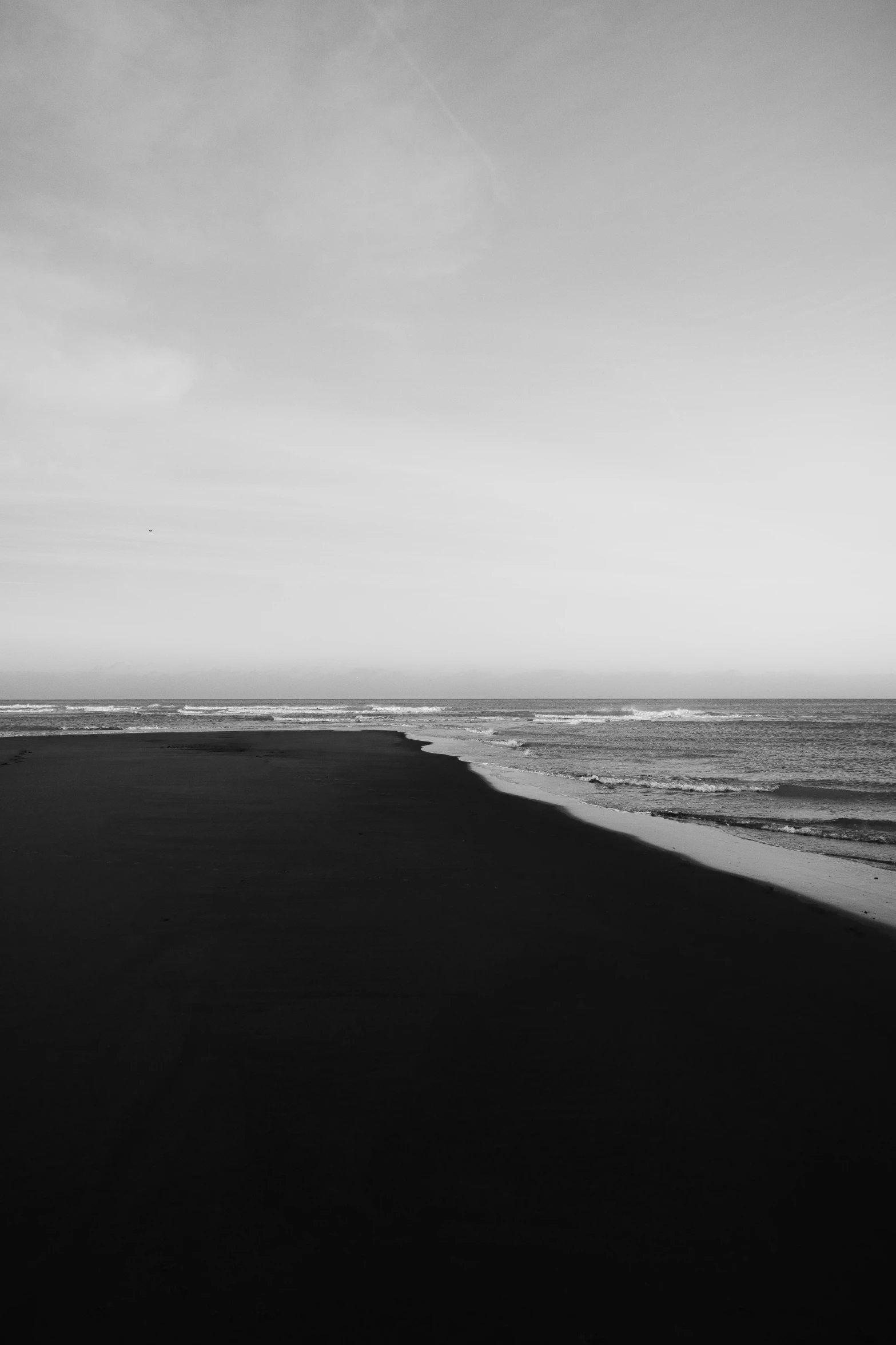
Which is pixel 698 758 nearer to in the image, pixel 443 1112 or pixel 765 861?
pixel 765 861

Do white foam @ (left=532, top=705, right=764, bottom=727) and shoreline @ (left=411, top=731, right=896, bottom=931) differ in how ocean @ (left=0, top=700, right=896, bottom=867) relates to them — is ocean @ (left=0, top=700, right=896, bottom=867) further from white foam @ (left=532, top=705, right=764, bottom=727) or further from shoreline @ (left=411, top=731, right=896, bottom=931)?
shoreline @ (left=411, top=731, right=896, bottom=931)

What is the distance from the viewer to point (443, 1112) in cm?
312

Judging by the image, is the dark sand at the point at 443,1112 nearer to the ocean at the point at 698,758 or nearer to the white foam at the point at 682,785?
the ocean at the point at 698,758

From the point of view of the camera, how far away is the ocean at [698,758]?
1159cm

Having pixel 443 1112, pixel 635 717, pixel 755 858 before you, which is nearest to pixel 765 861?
pixel 755 858

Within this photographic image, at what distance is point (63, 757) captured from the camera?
806 inches

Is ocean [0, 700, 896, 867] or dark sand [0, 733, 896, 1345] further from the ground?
dark sand [0, 733, 896, 1345]

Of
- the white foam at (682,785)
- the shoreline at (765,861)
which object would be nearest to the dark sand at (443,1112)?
the shoreline at (765,861)

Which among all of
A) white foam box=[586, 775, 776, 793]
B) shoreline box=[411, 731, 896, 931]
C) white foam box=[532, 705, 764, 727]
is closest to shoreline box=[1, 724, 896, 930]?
shoreline box=[411, 731, 896, 931]

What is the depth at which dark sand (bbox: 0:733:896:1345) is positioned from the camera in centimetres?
219

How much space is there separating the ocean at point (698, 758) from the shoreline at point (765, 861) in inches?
21.4

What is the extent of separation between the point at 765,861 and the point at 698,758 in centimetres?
1541

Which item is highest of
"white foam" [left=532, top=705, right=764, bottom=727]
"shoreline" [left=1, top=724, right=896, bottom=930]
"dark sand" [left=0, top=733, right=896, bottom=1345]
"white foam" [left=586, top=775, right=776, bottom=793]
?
"dark sand" [left=0, top=733, right=896, bottom=1345]

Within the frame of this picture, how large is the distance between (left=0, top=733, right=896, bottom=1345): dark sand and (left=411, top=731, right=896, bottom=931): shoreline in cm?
64
